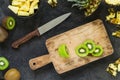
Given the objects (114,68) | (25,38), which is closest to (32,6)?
(25,38)

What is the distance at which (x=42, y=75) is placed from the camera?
64.6 inches

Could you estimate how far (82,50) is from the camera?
5.27ft

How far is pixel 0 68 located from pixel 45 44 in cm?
20

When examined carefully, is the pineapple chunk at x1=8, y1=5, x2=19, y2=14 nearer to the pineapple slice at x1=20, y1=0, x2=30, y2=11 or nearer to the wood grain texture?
the pineapple slice at x1=20, y1=0, x2=30, y2=11

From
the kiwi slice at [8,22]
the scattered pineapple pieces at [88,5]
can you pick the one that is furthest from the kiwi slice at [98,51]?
the kiwi slice at [8,22]

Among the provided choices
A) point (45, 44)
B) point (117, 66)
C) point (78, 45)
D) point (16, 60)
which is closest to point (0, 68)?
point (16, 60)

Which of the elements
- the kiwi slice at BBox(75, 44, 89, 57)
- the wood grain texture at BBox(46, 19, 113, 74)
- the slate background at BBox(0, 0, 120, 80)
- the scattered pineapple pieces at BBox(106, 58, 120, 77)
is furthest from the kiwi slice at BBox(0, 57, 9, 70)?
the scattered pineapple pieces at BBox(106, 58, 120, 77)

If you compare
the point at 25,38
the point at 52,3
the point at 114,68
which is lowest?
the point at 114,68

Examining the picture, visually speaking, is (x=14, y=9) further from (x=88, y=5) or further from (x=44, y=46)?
(x=88, y=5)

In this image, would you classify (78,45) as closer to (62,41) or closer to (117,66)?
(62,41)

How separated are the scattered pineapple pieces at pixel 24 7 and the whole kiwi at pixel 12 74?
223 millimetres

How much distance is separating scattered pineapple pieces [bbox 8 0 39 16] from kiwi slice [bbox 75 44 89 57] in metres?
0.23

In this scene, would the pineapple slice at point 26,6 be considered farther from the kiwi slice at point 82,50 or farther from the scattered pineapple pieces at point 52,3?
the kiwi slice at point 82,50

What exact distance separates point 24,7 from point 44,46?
18 centimetres
